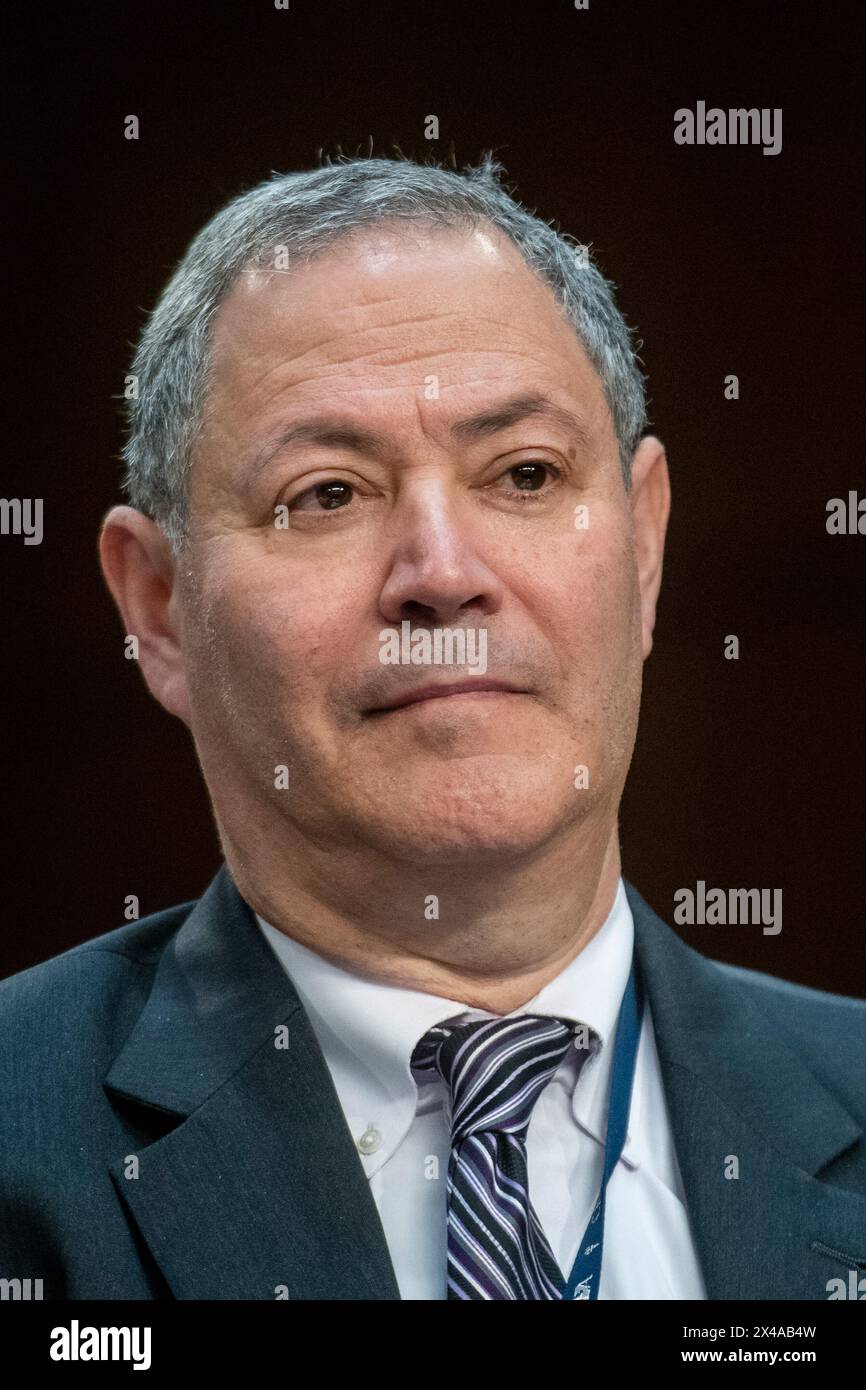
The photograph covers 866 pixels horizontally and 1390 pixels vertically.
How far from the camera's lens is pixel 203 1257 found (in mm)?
2215

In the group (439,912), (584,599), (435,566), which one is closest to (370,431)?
(435,566)

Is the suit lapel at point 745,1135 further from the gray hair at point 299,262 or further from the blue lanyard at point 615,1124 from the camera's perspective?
the gray hair at point 299,262

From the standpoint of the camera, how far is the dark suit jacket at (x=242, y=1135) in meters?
2.23

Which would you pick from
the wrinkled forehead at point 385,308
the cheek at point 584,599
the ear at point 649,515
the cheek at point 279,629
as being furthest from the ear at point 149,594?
the ear at point 649,515

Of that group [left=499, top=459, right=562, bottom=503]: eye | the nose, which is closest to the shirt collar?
the nose

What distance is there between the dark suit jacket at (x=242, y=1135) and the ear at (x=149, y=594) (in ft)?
0.98

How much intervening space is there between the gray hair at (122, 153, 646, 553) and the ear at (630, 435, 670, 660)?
Result: 2.7 inches

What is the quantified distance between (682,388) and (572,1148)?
1.54m

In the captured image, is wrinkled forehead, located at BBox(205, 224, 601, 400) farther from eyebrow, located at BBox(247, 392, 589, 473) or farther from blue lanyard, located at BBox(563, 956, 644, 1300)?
blue lanyard, located at BBox(563, 956, 644, 1300)

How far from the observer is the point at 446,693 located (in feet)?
7.63

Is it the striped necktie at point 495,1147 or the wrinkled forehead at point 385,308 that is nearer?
the striped necktie at point 495,1147

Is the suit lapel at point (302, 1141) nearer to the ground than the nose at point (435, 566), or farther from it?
nearer to the ground
